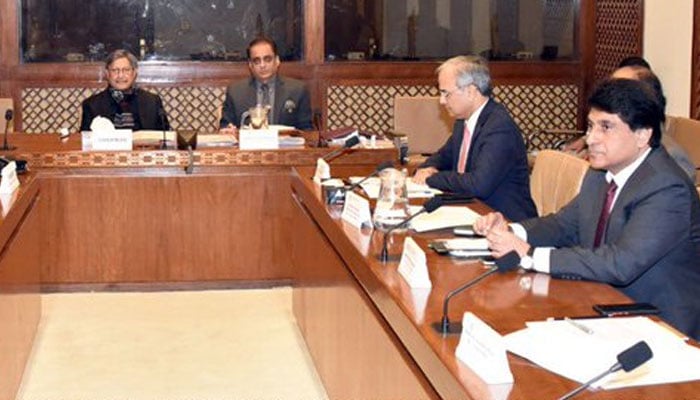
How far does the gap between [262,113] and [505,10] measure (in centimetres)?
338

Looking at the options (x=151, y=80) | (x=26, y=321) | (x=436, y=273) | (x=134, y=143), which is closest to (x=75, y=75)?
(x=151, y=80)

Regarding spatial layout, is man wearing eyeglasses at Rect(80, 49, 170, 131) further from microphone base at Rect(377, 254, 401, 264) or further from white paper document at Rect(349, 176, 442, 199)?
microphone base at Rect(377, 254, 401, 264)

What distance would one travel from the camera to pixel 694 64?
23.9ft

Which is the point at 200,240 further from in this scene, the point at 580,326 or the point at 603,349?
the point at 603,349

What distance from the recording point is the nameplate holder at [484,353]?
2.14 m

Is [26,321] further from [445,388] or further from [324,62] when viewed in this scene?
[324,62]

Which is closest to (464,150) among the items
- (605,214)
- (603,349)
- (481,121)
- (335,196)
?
(481,121)

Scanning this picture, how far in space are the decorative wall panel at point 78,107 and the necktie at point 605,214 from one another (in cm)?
537

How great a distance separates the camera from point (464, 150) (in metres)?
5.05

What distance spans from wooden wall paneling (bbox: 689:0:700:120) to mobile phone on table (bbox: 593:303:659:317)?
483 cm

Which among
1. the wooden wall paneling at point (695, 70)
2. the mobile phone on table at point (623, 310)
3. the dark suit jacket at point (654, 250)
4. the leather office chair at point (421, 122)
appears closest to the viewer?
the mobile phone on table at point (623, 310)

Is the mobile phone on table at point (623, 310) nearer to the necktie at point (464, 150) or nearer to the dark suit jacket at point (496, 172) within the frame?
the dark suit jacket at point (496, 172)

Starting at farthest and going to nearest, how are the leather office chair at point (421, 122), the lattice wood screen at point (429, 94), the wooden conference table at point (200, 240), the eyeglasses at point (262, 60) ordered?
1. the lattice wood screen at point (429, 94)
2. the leather office chair at point (421, 122)
3. the eyeglasses at point (262, 60)
4. the wooden conference table at point (200, 240)

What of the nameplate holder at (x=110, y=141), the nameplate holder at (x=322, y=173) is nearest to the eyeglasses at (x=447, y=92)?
the nameplate holder at (x=322, y=173)
